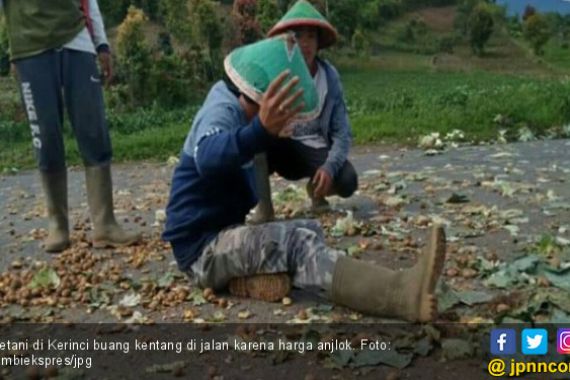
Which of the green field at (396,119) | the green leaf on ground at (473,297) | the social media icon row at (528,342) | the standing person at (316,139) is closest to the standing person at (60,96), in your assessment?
the standing person at (316,139)

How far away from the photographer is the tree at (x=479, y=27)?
3603cm

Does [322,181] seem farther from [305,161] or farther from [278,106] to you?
[278,106]

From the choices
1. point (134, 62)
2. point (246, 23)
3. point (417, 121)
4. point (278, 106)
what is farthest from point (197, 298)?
point (246, 23)

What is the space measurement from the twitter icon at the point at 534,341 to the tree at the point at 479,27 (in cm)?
3420

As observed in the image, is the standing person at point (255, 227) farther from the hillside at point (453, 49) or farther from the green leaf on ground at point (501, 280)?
the hillside at point (453, 49)

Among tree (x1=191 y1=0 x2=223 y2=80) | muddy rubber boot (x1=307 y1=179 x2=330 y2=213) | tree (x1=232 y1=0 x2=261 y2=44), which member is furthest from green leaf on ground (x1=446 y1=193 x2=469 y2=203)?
tree (x1=232 y1=0 x2=261 y2=44)

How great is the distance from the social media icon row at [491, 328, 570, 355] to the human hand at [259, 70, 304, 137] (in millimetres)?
1120

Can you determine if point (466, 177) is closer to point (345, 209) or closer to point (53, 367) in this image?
point (345, 209)

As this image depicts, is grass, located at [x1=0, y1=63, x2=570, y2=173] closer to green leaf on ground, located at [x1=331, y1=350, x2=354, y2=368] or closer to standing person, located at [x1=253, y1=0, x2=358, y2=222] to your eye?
standing person, located at [x1=253, y1=0, x2=358, y2=222]

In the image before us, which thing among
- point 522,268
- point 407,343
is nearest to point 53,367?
point 407,343

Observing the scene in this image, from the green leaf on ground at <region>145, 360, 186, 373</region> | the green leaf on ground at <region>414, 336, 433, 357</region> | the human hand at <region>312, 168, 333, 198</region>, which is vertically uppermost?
the human hand at <region>312, 168, 333, 198</region>

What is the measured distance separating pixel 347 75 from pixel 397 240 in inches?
992

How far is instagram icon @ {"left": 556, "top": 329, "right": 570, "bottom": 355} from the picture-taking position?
304cm

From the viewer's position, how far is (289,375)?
3031 mm
